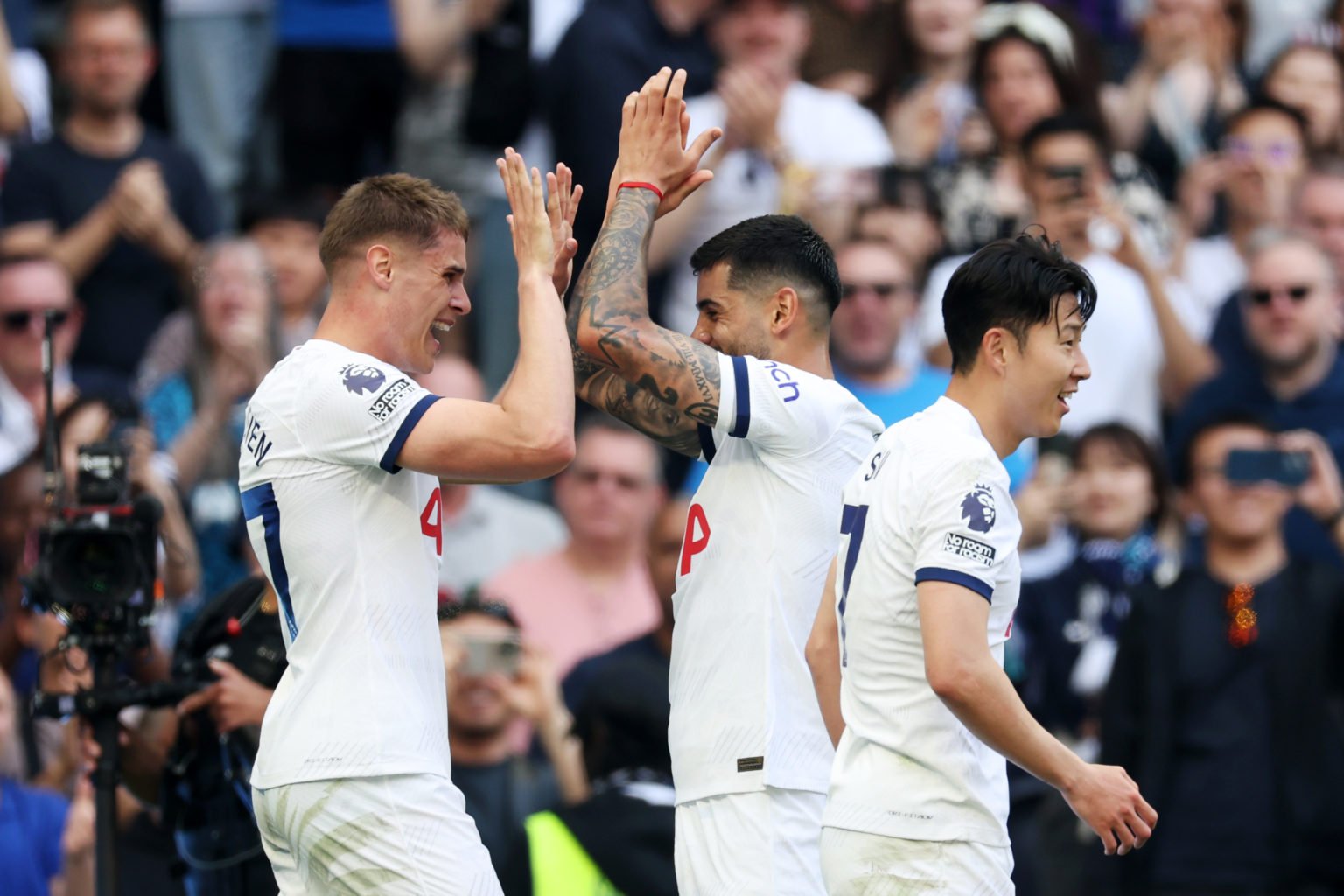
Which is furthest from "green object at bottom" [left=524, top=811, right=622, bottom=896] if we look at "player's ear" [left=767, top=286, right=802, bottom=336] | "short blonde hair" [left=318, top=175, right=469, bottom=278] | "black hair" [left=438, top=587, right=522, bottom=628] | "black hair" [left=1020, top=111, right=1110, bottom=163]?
"black hair" [left=1020, top=111, right=1110, bottom=163]

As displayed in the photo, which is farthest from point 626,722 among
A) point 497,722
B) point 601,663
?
point 601,663

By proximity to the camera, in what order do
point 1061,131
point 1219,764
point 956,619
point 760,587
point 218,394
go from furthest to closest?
point 1061,131, point 218,394, point 1219,764, point 760,587, point 956,619

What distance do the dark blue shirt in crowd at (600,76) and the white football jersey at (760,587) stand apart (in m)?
4.95

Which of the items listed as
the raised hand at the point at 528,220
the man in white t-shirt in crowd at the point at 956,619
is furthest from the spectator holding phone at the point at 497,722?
the man in white t-shirt in crowd at the point at 956,619

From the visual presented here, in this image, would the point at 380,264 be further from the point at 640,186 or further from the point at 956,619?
the point at 956,619

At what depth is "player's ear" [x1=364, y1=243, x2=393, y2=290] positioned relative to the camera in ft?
18.3

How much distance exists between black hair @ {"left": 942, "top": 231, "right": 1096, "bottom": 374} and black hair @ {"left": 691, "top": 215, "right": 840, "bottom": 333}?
→ 0.63 metres

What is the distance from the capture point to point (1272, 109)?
38.2 ft

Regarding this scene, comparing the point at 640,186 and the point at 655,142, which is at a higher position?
the point at 655,142

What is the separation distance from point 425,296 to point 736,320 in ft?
2.90

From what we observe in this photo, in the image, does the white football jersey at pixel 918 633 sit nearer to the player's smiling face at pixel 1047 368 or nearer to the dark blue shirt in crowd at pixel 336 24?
the player's smiling face at pixel 1047 368

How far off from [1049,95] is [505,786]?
5.38 meters

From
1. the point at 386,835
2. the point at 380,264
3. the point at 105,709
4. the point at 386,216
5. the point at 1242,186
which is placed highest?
the point at 1242,186

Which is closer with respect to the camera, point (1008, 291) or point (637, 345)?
point (1008, 291)
